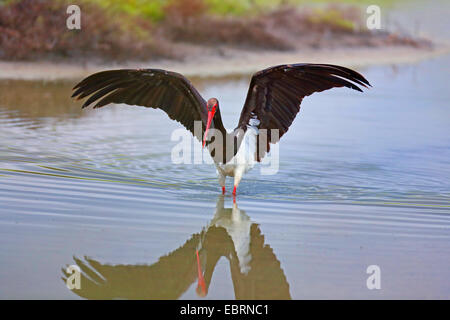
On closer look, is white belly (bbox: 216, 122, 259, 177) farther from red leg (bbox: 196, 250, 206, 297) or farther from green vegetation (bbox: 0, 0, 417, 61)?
green vegetation (bbox: 0, 0, 417, 61)

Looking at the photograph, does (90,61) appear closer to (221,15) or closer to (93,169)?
(221,15)

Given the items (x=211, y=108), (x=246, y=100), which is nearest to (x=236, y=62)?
(x=246, y=100)

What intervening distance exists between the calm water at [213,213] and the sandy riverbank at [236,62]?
3431mm

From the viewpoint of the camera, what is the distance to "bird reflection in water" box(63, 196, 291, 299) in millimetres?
4727

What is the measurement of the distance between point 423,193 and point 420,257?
2193mm

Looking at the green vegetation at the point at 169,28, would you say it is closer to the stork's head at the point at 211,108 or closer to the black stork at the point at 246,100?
the black stork at the point at 246,100

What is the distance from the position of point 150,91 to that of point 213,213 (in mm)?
1719

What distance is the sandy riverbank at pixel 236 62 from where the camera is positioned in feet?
49.0

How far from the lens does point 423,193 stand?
24.8 ft

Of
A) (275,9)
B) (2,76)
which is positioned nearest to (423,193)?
(2,76)

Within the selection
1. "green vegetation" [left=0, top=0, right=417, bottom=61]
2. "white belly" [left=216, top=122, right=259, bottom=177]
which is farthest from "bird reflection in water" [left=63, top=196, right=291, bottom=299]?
"green vegetation" [left=0, top=0, right=417, bottom=61]

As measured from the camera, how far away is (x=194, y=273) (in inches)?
198

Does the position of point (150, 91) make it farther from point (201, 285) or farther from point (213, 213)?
point (201, 285)

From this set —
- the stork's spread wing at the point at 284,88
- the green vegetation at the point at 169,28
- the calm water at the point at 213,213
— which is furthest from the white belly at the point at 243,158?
the green vegetation at the point at 169,28
